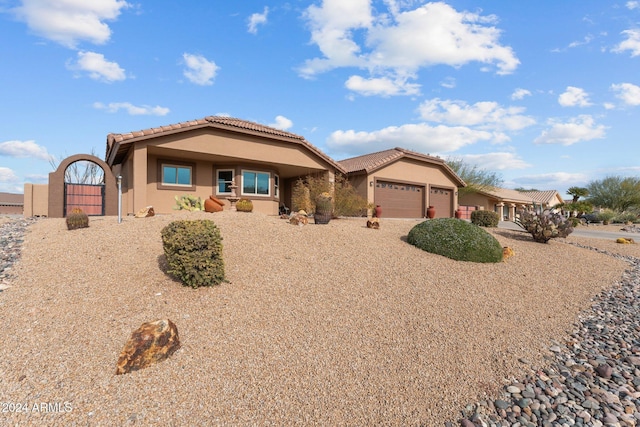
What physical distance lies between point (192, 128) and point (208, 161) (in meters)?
2.64

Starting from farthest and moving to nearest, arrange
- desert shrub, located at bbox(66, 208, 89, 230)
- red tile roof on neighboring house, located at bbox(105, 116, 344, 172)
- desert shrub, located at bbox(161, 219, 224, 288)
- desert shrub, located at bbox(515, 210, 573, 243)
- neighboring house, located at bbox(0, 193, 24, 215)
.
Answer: neighboring house, located at bbox(0, 193, 24, 215) < red tile roof on neighboring house, located at bbox(105, 116, 344, 172) < desert shrub, located at bbox(515, 210, 573, 243) < desert shrub, located at bbox(66, 208, 89, 230) < desert shrub, located at bbox(161, 219, 224, 288)

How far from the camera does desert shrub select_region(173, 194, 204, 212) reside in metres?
13.0

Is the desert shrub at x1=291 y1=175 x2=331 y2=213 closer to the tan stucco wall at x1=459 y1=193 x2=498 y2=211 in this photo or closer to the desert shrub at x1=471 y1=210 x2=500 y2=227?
the desert shrub at x1=471 y1=210 x2=500 y2=227

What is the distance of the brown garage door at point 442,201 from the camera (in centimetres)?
2308

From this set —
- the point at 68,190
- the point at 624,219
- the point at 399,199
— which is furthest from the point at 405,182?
the point at 624,219

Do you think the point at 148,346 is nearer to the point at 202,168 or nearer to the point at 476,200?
the point at 202,168

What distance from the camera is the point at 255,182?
52.7ft

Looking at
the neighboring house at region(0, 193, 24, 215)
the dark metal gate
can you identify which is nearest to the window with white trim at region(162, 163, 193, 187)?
the dark metal gate

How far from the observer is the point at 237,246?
7289mm

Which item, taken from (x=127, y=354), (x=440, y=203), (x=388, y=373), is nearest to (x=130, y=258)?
(x=127, y=354)

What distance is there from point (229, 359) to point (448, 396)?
2.57 meters

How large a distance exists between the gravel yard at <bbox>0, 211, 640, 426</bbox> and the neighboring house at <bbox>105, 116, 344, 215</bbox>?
222 inches

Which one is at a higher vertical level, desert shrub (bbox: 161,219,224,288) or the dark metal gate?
the dark metal gate

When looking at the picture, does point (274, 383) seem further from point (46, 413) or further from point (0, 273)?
point (0, 273)
